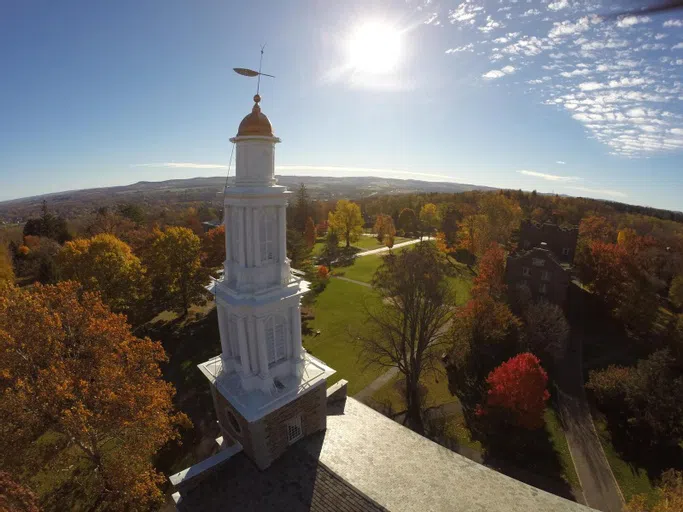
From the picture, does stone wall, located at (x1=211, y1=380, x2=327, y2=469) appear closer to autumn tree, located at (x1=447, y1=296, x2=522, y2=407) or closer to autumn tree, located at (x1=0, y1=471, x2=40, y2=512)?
autumn tree, located at (x1=0, y1=471, x2=40, y2=512)

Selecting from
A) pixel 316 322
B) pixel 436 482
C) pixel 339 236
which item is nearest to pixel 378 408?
pixel 436 482

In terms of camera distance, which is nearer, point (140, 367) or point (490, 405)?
point (140, 367)

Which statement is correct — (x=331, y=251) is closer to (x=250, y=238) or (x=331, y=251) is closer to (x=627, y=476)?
(x=627, y=476)

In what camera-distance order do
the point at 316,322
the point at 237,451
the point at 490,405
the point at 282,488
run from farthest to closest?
the point at 316,322 → the point at 490,405 → the point at 237,451 → the point at 282,488

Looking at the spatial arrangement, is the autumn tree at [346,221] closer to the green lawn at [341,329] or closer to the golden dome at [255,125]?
the green lawn at [341,329]

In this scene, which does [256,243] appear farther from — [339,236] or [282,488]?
[339,236]

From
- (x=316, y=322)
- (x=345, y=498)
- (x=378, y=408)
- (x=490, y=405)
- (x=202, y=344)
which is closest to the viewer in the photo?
(x=345, y=498)

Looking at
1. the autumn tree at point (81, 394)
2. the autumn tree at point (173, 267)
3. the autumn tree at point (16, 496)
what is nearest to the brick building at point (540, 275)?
the autumn tree at point (173, 267)
